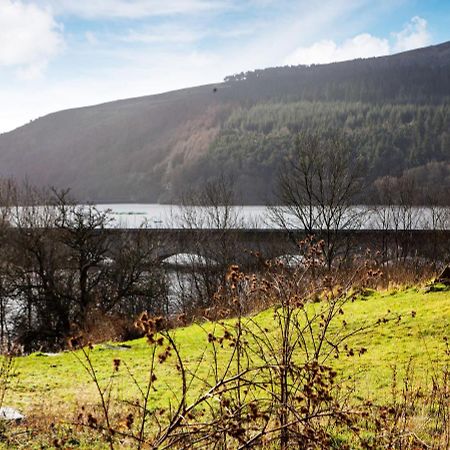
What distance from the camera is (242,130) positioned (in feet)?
270

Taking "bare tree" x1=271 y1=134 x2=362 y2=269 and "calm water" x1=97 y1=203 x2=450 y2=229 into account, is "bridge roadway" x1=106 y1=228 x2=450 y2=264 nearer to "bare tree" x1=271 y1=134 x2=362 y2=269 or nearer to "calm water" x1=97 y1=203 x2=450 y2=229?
"calm water" x1=97 y1=203 x2=450 y2=229

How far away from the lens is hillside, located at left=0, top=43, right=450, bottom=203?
6369 centimetres

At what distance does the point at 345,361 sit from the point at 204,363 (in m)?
2.67

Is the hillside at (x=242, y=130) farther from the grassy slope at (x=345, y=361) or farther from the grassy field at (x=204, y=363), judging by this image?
the grassy field at (x=204, y=363)

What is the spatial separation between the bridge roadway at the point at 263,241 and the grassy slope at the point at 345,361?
730 inches

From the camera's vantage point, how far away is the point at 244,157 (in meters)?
65.6

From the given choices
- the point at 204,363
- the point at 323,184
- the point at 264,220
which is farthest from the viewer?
the point at 264,220

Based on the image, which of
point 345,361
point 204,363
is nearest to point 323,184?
point 204,363

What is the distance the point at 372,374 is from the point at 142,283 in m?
20.1

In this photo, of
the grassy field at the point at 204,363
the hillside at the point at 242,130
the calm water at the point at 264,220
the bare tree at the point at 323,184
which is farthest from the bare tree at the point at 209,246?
the hillside at the point at 242,130

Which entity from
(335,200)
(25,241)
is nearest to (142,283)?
(25,241)

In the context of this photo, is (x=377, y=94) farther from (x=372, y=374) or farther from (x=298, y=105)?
(x=372, y=374)

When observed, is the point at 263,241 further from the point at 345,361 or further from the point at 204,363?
the point at 345,361

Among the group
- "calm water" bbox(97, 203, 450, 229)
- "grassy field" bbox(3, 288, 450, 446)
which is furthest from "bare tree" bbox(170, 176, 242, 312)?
"grassy field" bbox(3, 288, 450, 446)
